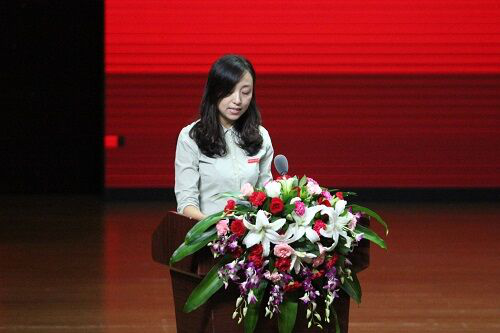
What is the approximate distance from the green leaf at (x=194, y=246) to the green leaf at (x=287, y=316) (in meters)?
0.22

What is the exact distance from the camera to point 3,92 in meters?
8.70

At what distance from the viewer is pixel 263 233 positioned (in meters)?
2.17

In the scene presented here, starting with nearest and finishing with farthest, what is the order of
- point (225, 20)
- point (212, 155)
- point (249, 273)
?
point (249, 273) < point (212, 155) < point (225, 20)

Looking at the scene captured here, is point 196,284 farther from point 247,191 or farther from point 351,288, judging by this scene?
point 351,288

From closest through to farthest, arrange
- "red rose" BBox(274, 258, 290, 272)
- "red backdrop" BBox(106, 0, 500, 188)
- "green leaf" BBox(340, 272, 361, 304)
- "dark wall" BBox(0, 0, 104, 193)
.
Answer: "red rose" BBox(274, 258, 290, 272) < "green leaf" BBox(340, 272, 361, 304) < "red backdrop" BBox(106, 0, 500, 188) < "dark wall" BBox(0, 0, 104, 193)

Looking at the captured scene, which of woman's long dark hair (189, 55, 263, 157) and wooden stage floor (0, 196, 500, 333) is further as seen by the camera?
wooden stage floor (0, 196, 500, 333)

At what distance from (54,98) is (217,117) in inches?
249

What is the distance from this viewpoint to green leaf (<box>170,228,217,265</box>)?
2174 mm

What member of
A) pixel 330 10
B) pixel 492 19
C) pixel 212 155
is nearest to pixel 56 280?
pixel 212 155

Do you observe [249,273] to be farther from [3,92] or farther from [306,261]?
A: [3,92]

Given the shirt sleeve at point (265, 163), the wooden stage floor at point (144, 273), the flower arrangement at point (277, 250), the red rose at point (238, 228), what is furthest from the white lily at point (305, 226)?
the wooden stage floor at point (144, 273)

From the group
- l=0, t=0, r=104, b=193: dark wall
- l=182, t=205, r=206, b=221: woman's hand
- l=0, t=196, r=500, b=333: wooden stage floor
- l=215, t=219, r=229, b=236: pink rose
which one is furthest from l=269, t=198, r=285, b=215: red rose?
l=0, t=0, r=104, b=193: dark wall

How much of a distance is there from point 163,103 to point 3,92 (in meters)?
1.44

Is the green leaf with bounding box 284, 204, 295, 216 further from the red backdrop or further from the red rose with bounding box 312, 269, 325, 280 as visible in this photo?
the red backdrop
